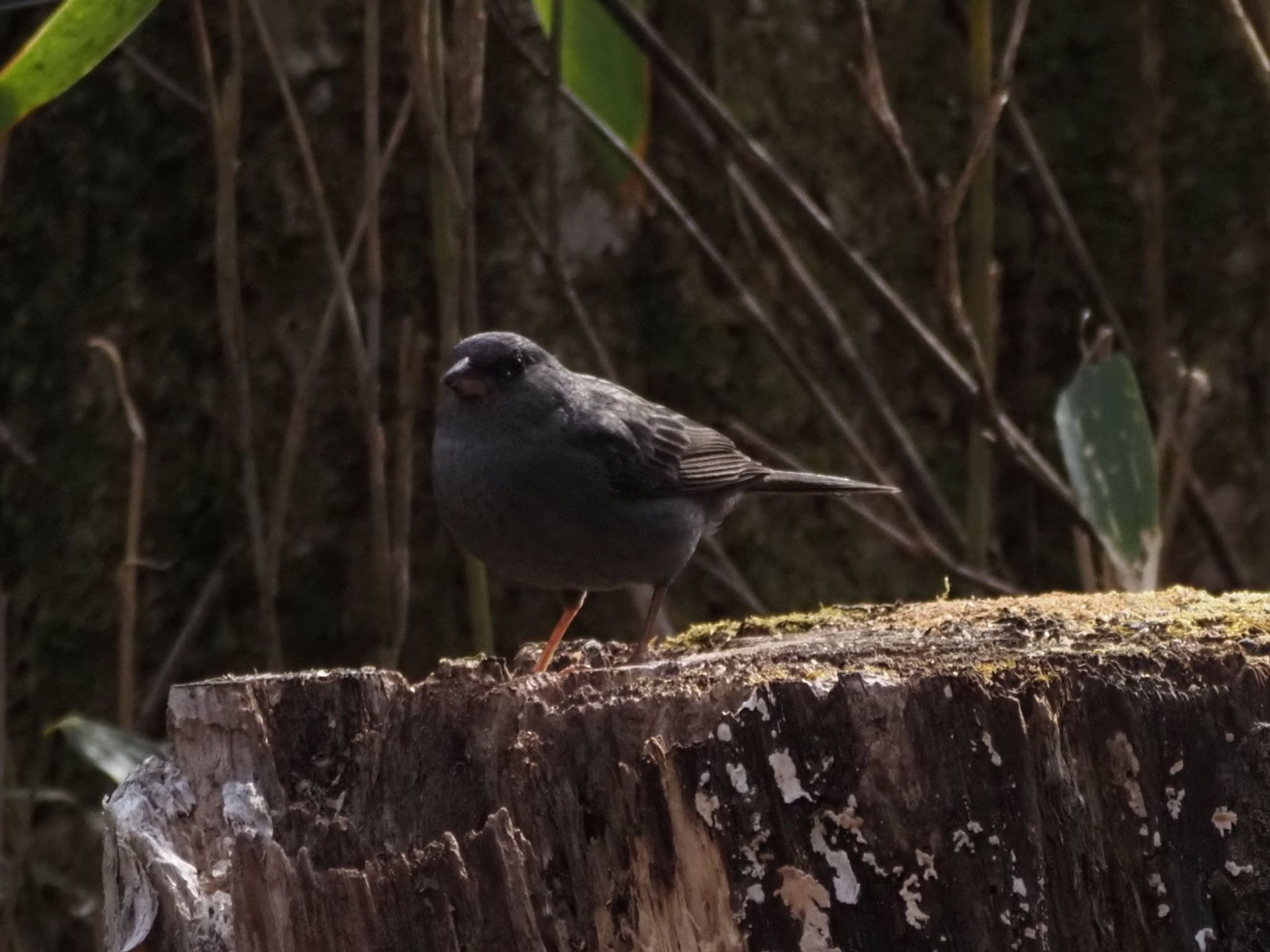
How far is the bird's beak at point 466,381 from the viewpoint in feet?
11.9

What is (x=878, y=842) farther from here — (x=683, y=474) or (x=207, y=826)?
(x=683, y=474)

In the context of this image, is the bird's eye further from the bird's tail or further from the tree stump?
the tree stump

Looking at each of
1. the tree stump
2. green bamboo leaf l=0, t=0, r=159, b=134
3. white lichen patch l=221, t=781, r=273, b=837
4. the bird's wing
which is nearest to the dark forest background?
the bird's wing

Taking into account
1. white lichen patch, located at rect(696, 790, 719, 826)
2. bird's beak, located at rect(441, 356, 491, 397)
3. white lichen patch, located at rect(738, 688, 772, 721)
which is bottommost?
white lichen patch, located at rect(696, 790, 719, 826)

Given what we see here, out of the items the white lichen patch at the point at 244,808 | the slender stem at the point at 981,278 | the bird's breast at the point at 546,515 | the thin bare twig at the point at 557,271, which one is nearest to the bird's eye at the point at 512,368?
the bird's breast at the point at 546,515

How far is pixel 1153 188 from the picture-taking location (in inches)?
198

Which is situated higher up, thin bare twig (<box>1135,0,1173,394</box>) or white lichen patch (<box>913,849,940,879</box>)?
thin bare twig (<box>1135,0,1173,394</box>)

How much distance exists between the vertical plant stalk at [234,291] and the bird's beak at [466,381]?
770 mm

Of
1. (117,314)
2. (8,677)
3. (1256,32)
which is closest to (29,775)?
(8,677)

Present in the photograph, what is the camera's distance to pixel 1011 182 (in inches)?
201

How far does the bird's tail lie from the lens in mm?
4148

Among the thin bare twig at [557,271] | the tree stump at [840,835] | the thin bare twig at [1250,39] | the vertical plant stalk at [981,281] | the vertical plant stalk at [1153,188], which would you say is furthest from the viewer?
the vertical plant stalk at [1153,188]

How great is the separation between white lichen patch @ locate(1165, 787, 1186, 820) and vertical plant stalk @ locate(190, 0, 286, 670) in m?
2.60

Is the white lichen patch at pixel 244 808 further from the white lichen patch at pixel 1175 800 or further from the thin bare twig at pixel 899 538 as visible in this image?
the thin bare twig at pixel 899 538
